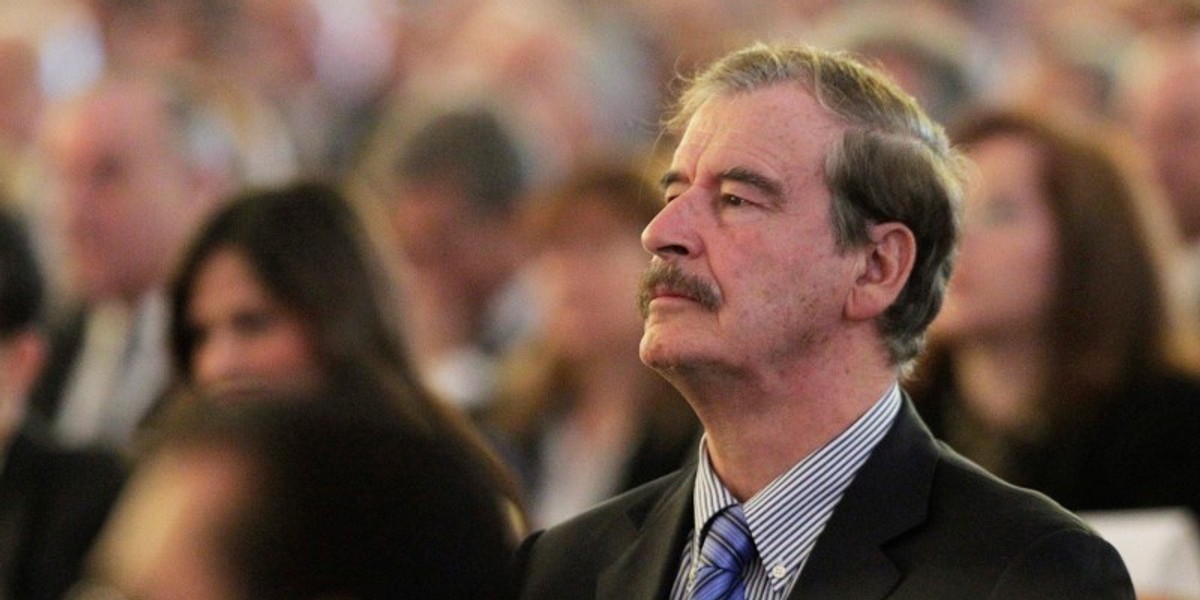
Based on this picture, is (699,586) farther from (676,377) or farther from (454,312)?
(454,312)

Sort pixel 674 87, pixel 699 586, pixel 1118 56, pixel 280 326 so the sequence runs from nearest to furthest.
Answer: pixel 699 586, pixel 674 87, pixel 280 326, pixel 1118 56

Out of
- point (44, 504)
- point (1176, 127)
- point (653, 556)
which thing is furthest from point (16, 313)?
point (1176, 127)

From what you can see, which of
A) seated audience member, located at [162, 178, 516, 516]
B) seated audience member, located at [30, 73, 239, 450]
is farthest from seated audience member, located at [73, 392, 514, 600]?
seated audience member, located at [30, 73, 239, 450]

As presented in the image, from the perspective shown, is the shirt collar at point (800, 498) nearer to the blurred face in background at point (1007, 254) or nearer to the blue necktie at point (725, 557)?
the blue necktie at point (725, 557)

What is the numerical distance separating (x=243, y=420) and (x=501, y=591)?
1.55 ft

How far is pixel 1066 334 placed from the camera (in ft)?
14.6

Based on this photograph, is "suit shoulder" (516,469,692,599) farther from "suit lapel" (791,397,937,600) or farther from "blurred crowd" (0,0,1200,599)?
"suit lapel" (791,397,937,600)

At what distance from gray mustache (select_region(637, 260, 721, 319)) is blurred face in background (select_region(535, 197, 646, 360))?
228 centimetres

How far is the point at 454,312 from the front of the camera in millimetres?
6250

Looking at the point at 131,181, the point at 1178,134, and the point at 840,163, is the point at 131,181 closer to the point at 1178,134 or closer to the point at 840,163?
the point at 1178,134

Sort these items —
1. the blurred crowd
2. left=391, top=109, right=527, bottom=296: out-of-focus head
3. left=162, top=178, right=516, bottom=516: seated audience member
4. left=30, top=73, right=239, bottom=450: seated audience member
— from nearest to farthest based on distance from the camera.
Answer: the blurred crowd → left=162, top=178, right=516, bottom=516: seated audience member → left=30, top=73, right=239, bottom=450: seated audience member → left=391, top=109, right=527, bottom=296: out-of-focus head

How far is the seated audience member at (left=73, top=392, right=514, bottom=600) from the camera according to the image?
6.52ft

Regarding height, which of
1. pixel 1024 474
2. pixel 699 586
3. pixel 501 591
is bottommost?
pixel 1024 474

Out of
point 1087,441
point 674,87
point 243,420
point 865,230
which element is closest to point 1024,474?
point 1087,441
